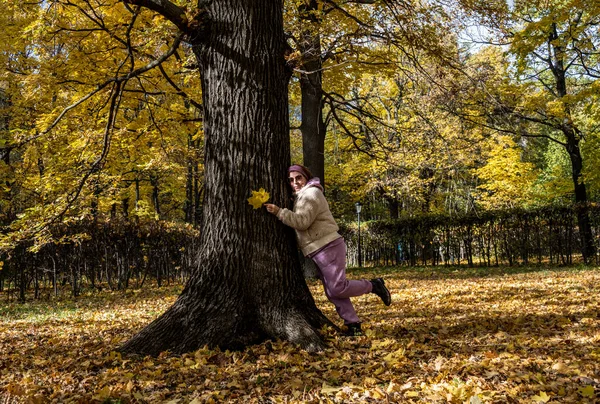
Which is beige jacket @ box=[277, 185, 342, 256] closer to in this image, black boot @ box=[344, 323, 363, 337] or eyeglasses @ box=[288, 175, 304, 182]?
eyeglasses @ box=[288, 175, 304, 182]

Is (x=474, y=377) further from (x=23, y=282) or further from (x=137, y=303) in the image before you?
(x=23, y=282)

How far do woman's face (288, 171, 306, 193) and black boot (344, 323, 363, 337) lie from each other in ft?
4.16

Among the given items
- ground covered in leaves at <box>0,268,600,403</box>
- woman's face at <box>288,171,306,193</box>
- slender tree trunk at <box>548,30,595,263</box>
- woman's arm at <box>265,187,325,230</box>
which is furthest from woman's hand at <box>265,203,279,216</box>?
slender tree trunk at <box>548,30,595,263</box>

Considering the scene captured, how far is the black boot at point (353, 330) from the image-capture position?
12.7 feet

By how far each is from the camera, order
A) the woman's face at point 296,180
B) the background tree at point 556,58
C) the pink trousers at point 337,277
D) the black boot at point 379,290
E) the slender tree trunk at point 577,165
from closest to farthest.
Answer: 1. the pink trousers at point 337,277
2. the woman's face at point 296,180
3. the black boot at point 379,290
4. the background tree at point 556,58
5. the slender tree trunk at point 577,165

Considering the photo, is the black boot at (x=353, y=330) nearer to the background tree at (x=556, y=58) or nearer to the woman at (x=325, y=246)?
the woman at (x=325, y=246)

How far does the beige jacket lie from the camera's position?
12.3 ft

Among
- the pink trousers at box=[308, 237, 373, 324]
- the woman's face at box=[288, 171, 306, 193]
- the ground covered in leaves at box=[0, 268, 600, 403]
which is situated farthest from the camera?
the woman's face at box=[288, 171, 306, 193]

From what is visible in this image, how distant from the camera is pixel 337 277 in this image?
12.7ft

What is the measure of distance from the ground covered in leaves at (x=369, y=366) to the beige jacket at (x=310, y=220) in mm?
783

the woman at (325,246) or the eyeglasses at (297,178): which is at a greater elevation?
the eyeglasses at (297,178)

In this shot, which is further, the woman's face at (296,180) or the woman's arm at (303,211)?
the woman's face at (296,180)

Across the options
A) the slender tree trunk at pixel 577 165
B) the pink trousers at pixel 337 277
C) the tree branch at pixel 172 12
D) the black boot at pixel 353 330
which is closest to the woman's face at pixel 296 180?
the pink trousers at pixel 337 277

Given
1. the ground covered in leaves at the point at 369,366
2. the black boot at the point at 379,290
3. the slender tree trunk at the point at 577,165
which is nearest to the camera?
the ground covered in leaves at the point at 369,366
